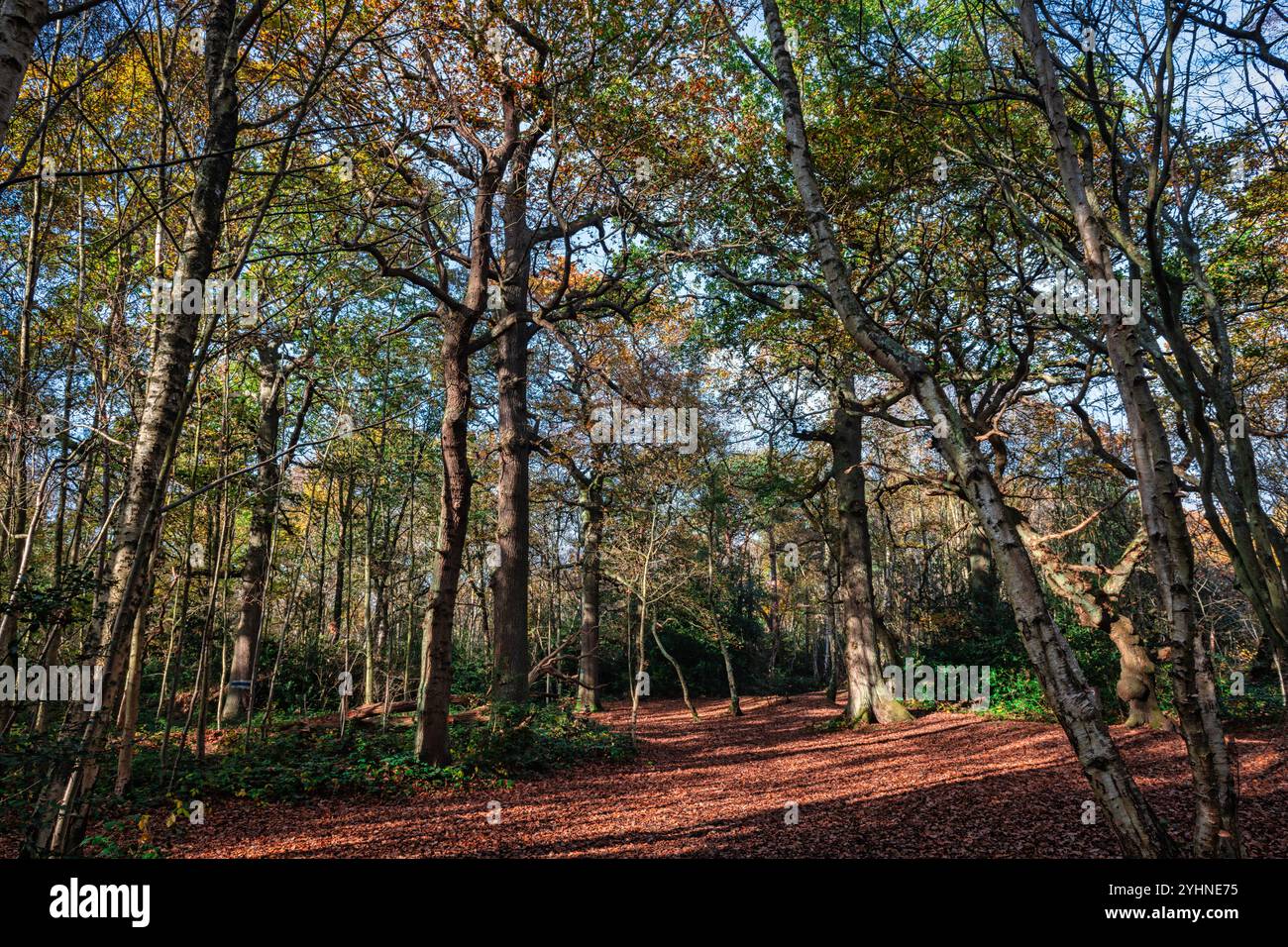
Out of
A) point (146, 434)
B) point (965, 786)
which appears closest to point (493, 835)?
point (146, 434)

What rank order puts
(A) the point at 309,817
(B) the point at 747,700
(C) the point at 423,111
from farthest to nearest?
(B) the point at 747,700
(C) the point at 423,111
(A) the point at 309,817

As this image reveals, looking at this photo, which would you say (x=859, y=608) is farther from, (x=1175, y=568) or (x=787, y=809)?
(x=1175, y=568)

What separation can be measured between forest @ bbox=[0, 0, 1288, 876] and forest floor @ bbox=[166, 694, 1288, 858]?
0.07 m

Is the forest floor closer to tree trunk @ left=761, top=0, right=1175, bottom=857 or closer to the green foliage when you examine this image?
the green foliage

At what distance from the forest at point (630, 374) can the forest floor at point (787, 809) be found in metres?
0.07

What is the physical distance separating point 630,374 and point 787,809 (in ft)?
27.8

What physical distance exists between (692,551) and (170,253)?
10929 mm

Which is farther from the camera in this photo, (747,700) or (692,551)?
(747,700)

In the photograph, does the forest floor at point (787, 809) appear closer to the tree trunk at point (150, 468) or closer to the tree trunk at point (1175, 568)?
the tree trunk at point (1175, 568)

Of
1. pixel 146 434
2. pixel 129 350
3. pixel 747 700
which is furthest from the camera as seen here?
pixel 747 700

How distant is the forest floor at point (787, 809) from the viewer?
17.1 feet

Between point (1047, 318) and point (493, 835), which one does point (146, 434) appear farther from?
point (1047, 318)

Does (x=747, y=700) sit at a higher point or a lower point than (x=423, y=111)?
lower

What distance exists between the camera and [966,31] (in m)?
7.39
